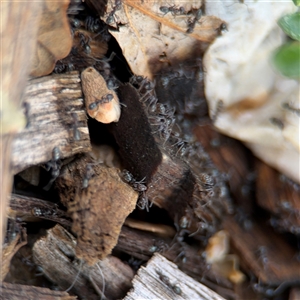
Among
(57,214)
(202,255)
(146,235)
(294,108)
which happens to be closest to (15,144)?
(57,214)

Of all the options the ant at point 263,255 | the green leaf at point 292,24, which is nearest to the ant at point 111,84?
the green leaf at point 292,24

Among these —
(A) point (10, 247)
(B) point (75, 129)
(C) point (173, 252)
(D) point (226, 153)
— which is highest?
(B) point (75, 129)

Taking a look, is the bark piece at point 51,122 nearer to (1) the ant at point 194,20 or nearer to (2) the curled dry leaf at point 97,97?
(2) the curled dry leaf at point 97,97

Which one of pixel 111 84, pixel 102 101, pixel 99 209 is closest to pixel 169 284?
pixel 99 209

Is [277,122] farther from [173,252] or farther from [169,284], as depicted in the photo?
[169,284]

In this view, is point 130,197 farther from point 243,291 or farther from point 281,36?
point 281,36

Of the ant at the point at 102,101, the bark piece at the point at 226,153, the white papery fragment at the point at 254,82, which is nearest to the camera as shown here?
the ant at the point at 102,101
